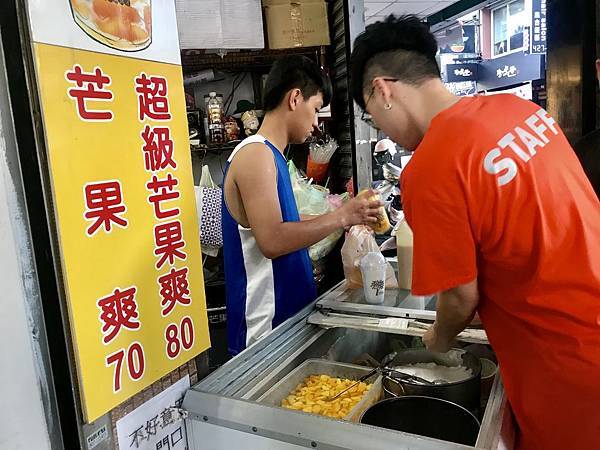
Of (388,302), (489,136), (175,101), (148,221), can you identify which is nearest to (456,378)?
(388,302)

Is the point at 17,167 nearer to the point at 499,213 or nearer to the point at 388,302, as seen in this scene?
the point at 499,213

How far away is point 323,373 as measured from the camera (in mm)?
1631

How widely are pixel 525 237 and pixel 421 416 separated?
20.3 inches

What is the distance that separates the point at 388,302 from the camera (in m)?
1.83

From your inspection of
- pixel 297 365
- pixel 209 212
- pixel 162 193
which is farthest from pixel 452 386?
pixel 209 212

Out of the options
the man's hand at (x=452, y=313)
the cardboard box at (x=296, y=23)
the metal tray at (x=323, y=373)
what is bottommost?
the metal tray at (x=323, y=373)

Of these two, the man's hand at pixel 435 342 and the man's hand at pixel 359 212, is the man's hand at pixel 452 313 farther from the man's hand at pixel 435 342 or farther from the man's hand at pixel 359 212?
the man's hand at pixel 359 212

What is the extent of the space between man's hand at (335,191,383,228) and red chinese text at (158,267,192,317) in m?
0.86

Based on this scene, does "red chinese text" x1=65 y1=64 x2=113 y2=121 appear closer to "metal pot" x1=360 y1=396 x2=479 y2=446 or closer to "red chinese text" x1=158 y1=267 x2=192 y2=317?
"red chinese text" x1=158 y1=267 x2=192 y2=317

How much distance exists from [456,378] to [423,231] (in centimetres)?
60

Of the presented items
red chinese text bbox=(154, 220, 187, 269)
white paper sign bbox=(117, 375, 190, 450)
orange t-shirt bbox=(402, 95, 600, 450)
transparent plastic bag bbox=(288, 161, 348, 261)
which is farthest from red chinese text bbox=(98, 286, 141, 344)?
transparent plastic bag bbox=(288, 161, 348, 261)

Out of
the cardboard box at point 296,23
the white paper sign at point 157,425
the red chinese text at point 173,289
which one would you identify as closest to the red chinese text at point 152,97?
the red chinese text at point 173,289

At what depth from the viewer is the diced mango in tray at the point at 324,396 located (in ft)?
4.58

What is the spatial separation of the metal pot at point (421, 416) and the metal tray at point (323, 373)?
0.22ft
